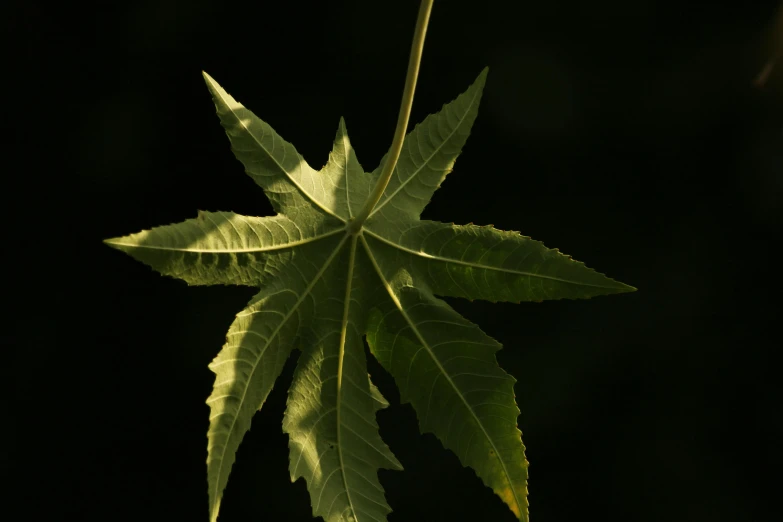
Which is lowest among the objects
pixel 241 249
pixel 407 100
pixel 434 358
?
pixel 434 358

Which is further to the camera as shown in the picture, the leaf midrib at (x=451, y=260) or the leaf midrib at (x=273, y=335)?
the leaf midrib at (x=451, y=260)

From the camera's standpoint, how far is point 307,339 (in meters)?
0.97

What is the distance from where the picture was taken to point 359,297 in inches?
39.4

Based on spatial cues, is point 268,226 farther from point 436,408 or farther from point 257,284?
point 436,408

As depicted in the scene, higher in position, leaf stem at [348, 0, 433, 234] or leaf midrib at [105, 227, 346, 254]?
leaf stem at [348, 0, 433, 234]

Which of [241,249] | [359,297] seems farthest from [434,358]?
[241,249]

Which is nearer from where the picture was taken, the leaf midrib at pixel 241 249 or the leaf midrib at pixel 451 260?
the leaf midrib at pixel 241 249

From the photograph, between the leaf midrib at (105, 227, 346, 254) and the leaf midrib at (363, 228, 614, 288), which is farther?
the leaf midrib at (363, 228, 614, 288)

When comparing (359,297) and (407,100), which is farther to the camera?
(359,297)

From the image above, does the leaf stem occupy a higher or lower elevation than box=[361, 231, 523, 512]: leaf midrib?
higher

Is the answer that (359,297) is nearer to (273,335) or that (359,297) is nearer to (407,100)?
(273,335)

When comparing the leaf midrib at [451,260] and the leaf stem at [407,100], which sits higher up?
the leaf stem at [407,100]

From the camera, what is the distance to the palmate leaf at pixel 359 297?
91 centimetres

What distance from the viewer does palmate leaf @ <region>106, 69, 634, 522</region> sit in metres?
0.91
